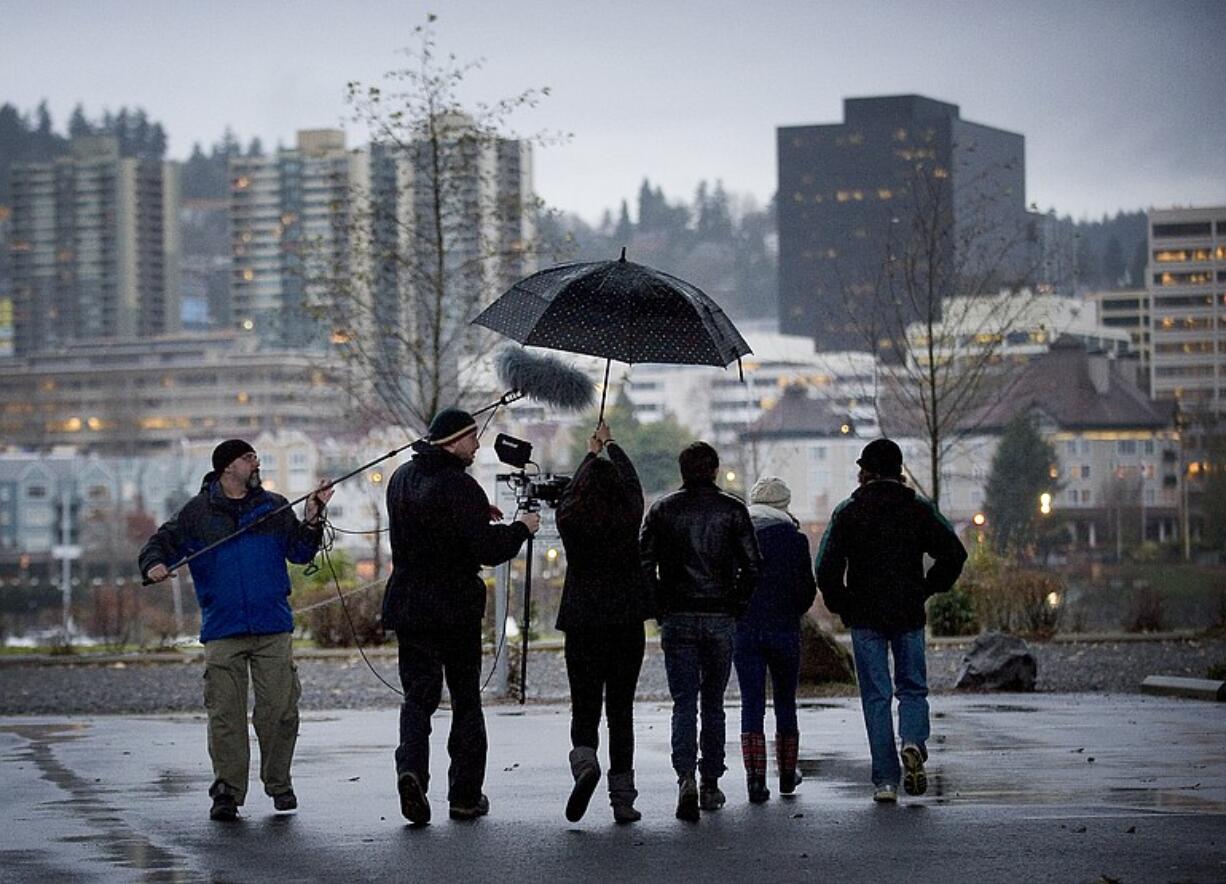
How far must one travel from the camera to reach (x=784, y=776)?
1231 cm

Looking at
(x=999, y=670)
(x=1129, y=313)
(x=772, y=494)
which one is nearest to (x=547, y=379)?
(x=772, y=494)

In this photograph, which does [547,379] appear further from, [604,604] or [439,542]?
[604,604]

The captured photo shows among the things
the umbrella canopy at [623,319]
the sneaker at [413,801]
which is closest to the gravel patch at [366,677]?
the umbrella canopy at [623,319]

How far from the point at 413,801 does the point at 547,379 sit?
6.10m

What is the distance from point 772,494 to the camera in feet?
41.7

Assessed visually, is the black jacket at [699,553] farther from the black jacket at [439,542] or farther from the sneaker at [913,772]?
the sneaker at [913,772]

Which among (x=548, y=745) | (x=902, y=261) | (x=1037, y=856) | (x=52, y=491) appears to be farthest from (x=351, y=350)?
(x=52, y=491)

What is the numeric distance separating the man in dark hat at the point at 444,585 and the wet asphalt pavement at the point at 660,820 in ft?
1.27

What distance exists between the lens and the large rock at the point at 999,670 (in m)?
21.4

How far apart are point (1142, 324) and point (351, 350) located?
466 ft

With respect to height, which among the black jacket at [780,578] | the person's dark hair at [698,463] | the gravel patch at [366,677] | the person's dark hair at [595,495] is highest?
the person's dark hair at [698,463]

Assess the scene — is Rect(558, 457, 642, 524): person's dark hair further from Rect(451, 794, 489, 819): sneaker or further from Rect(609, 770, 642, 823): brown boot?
Rect(451, 794, 489, 819): sneaker

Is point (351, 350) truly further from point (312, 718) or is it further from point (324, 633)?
point (312, 718)

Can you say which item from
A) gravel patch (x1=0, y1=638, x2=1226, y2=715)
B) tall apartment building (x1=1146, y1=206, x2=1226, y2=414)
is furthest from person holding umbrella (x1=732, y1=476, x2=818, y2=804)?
tall apartment building (x1=1146, y1=206, x2=1226, y2=414)
